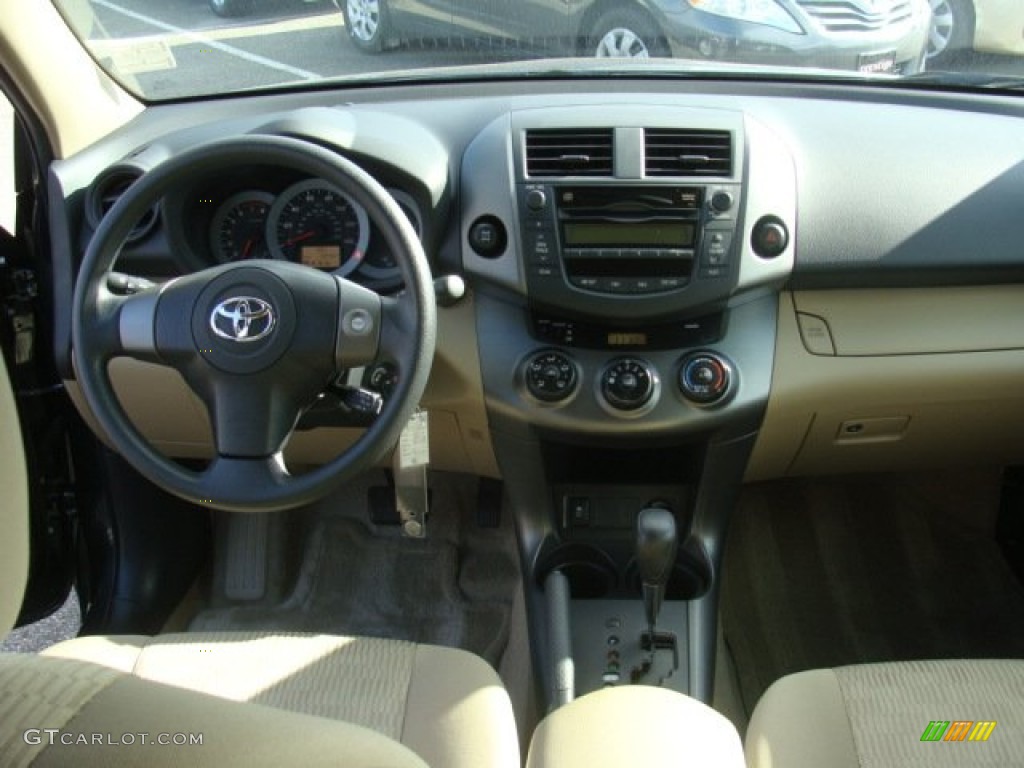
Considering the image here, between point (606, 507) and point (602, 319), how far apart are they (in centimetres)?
45

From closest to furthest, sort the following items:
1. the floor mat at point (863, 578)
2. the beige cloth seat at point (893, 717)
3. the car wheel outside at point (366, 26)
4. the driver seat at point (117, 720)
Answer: the driver seat at point (117, 720) < the beige cloth seat at point (893, 717) < the car wheel outside at point (366, 26) < the floor mat at point (863, 578)

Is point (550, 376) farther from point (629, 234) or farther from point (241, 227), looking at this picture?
point (241, 227)

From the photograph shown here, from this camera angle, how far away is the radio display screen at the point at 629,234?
1.83 m

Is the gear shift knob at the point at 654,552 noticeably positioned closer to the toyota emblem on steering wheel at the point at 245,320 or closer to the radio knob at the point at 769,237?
the radio knob at the point at 769,237

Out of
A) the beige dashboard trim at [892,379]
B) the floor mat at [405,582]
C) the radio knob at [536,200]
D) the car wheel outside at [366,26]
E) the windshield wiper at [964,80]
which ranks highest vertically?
the car wheel outside at [366,26]

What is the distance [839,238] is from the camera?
1.86 m

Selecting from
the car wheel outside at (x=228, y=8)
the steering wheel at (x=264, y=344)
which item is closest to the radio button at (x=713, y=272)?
the steering wheel at (x=264, y=344)

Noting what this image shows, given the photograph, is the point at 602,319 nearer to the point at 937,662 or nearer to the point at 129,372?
the point at 937,662

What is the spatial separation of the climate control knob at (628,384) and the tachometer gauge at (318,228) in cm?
49

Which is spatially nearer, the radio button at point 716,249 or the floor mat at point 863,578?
the radio button at point 716,249

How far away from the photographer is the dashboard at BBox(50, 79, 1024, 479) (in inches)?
72.4

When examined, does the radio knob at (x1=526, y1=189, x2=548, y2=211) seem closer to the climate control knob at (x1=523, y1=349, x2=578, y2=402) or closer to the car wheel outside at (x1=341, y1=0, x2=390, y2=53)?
the climate control knob at (x1=523, y1=349, x2=578, y2=402)

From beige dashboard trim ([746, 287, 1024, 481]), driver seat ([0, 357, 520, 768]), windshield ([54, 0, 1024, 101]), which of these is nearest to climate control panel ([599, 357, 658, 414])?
beige dashboard trim ([746, 287, 1024, 481])

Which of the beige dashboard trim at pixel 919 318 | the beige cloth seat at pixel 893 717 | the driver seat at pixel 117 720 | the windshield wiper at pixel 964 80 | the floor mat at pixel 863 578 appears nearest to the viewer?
the driver seat at pixel 117 720
